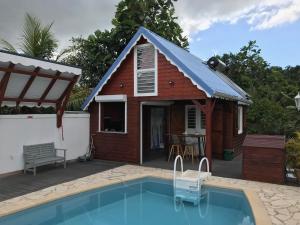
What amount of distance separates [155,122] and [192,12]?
652 cm

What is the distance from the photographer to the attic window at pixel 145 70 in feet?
36.9

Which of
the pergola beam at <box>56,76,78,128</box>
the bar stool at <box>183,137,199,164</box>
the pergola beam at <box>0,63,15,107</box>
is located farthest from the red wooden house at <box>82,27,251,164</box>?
the pergola beam at <box>0,63,15,107</box>

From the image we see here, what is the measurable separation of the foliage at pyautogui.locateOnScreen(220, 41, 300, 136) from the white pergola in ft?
28.4

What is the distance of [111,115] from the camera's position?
14758 millimetres

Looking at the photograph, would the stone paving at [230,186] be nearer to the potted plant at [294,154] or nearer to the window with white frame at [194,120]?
the potted plant at [294,154]

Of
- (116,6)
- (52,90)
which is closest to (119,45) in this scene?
(116,6)

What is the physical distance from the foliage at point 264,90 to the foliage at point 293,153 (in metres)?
3.34

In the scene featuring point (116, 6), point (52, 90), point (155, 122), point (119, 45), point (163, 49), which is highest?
point (116, 6)

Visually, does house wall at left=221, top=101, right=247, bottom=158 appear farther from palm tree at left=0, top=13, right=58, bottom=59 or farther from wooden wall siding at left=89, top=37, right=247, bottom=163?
palm tree at left=0, top=13, right=58, bottom=59

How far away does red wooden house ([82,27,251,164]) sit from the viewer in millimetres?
10367

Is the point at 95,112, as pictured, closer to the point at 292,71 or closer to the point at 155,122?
the point at 155,122

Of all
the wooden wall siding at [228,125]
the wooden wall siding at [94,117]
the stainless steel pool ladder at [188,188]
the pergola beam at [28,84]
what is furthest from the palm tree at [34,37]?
the stainless steel pool ladder at [188,188]

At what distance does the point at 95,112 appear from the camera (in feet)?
42.4

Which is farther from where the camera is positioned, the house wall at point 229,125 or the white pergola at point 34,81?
the house wall at point 229,125
